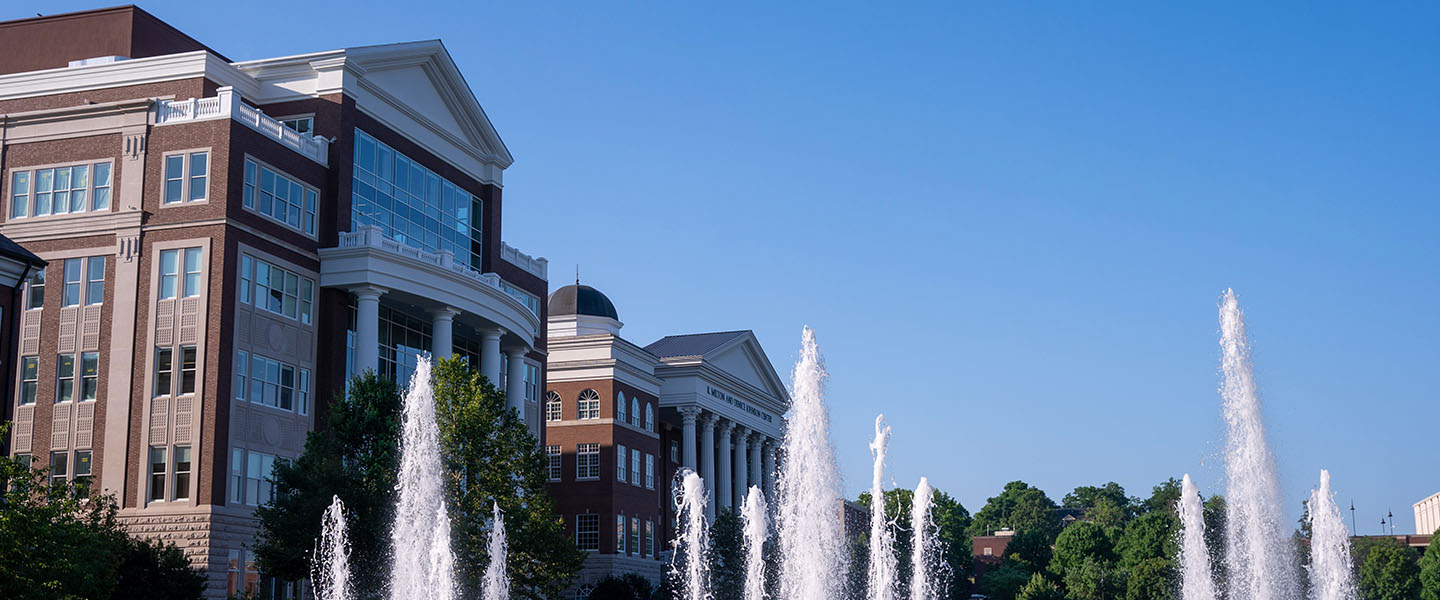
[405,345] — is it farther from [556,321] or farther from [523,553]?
[556,321]

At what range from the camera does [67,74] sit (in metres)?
47.8

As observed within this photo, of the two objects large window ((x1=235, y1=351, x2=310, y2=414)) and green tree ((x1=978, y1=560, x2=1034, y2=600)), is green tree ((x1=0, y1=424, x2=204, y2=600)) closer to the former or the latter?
large window ((x1=235, y1=351, x2=310, y2=414))

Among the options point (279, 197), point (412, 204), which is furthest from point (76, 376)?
point (412, 204)

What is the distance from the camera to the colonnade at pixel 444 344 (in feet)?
A: 157

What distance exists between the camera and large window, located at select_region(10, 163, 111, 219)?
45469 mm

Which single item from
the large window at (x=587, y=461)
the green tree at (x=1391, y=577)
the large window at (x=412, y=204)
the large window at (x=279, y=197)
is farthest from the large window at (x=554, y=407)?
the green tree at (x=1391, y=577)

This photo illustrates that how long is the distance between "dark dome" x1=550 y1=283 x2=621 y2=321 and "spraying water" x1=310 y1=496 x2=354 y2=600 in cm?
4239

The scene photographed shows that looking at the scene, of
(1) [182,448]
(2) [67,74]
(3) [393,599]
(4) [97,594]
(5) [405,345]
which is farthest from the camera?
(5) [405,345]

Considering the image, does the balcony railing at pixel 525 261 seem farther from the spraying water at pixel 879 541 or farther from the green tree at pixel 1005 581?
the green tree at pixel 1005 581

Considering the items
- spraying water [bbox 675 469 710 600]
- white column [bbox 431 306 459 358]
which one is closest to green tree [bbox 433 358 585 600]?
white column [bbox 431 306 459 358]

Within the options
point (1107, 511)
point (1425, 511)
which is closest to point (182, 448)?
point (1107, 511)

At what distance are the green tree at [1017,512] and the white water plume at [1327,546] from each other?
120 meters

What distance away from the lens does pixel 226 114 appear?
44.5 metres

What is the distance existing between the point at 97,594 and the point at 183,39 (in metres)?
28.3
